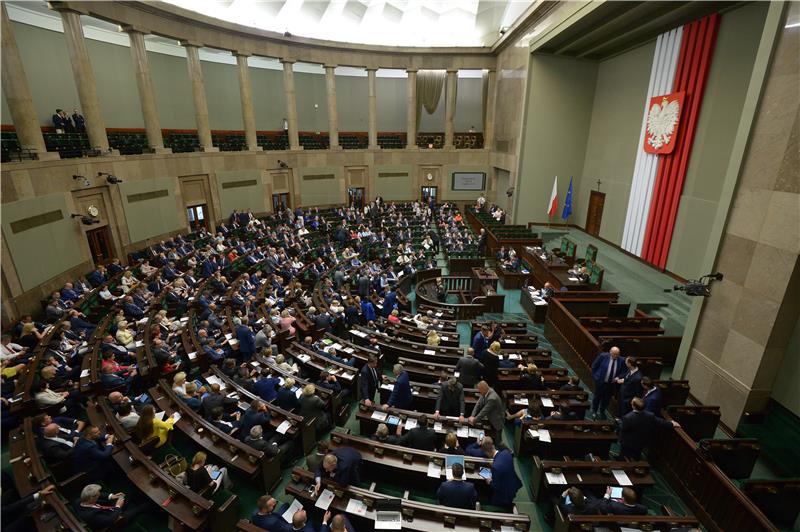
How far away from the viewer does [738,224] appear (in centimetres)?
661

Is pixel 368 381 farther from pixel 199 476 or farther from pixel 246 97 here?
pixel 246 97

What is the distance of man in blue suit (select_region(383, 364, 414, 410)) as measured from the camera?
635cm

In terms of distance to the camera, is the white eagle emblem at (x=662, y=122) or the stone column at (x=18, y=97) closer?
the stone column at (x=18, y=97)

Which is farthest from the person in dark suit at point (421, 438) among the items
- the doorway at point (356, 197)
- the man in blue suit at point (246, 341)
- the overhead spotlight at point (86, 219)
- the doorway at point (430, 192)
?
the doorway at point (430, 192)

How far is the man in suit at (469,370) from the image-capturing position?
6.84 m

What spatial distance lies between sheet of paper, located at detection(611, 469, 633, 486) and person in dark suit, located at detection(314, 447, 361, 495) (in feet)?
Answer: 10.9

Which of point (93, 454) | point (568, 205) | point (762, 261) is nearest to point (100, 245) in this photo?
point (93, 454)

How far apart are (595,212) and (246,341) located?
16.8m

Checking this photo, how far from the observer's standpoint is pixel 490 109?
2470 cm

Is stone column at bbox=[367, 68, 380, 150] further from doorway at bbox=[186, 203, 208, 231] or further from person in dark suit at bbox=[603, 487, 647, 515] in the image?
person in dark suit at bbox=[603, 487, 647, 515]

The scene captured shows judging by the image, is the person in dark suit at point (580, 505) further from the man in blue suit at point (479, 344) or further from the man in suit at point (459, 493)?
the man in blue suit at point (479, 344)

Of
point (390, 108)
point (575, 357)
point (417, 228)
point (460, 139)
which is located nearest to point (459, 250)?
point (417, 228)

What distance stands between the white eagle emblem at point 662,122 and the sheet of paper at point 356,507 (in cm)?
1477

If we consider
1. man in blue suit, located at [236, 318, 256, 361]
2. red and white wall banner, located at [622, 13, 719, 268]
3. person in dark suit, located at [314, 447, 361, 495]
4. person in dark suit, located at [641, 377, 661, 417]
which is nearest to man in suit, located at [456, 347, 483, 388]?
person in dark suit, located at [641, 377, 661, 417]
